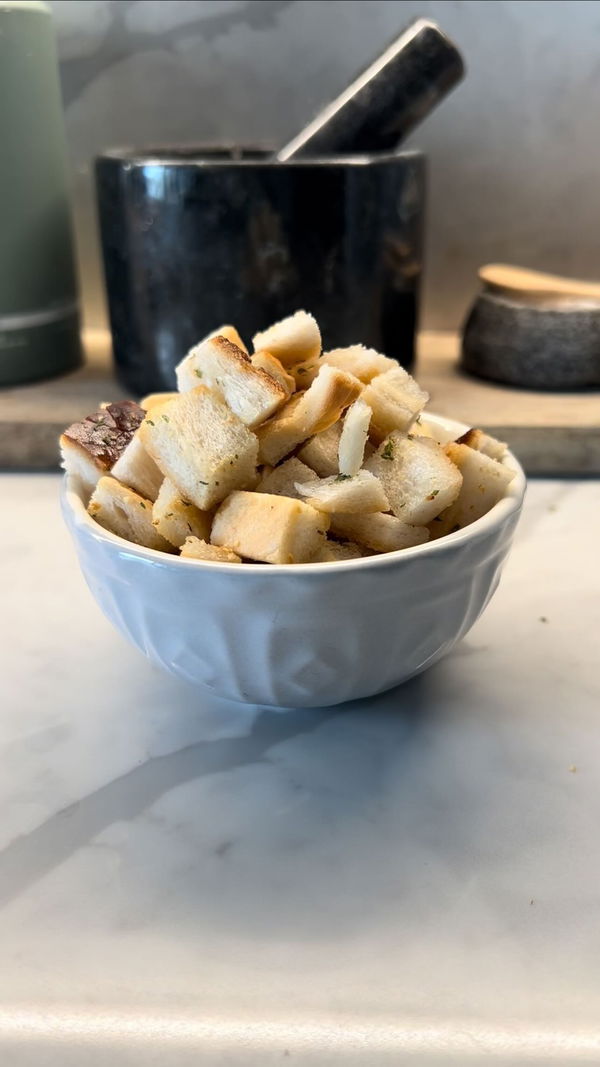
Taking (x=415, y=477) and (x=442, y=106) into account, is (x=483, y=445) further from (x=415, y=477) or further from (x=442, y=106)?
(x=442, y=106)

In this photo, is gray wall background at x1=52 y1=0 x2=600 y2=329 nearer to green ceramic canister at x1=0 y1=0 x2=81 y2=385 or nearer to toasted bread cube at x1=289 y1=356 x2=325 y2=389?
green ceramic canister at x1=0 y1=0 x2=81 y2=385

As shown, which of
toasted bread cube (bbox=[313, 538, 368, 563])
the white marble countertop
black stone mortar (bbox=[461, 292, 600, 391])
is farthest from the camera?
black stone mortar (bbox=[461, 292, 600, 391])

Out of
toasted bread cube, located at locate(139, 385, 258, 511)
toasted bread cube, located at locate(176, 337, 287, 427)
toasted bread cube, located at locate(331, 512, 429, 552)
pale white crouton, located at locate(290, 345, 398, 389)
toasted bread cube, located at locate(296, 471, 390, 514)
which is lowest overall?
toasted bread cube, located at locate(331, 512, 429, 552)

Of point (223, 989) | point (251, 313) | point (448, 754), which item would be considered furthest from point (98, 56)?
point (223, 989)

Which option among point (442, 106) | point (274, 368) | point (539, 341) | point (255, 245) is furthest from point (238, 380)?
point (442, 106)

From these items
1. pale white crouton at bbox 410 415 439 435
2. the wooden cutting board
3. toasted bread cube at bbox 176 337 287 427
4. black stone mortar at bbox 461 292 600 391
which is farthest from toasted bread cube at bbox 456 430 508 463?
black stone mortar at bbox 461 292 600 391

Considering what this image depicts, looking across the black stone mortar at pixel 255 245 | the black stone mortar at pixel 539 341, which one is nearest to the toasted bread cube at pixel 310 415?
the black stone mortar at pixel 255 245
